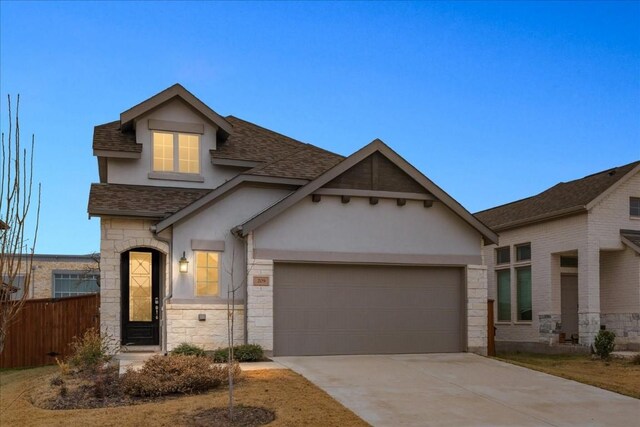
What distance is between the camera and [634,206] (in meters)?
21.5

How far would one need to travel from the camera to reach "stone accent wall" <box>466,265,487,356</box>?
17484 millimetres

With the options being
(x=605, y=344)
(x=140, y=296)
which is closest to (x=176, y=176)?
(x=140, y=296)

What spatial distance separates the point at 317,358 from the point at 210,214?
4409 millimetres

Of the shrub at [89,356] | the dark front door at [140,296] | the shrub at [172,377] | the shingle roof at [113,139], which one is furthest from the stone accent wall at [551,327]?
the shrub at [89,356]

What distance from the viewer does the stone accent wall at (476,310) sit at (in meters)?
17.5

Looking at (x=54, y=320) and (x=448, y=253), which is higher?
(x=448, y=253)

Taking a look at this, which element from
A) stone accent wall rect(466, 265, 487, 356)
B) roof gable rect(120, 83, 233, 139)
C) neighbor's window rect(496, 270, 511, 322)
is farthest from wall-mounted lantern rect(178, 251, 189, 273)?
neighbor's window rect(496, 270, 511, 322)

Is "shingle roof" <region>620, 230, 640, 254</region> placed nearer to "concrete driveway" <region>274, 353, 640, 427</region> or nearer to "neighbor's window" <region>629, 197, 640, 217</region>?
"neighbor's window" <region>629, 197, 640, 217</region>

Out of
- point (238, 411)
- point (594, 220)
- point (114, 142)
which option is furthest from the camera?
point (594, 220)

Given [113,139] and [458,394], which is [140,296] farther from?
[458,394]

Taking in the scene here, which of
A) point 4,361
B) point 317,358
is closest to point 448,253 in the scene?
point 317,358

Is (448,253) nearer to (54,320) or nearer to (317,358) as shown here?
(317,358)

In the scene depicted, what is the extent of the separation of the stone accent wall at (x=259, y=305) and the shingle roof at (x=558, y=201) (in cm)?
1024

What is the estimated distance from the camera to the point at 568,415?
34.6 feet
